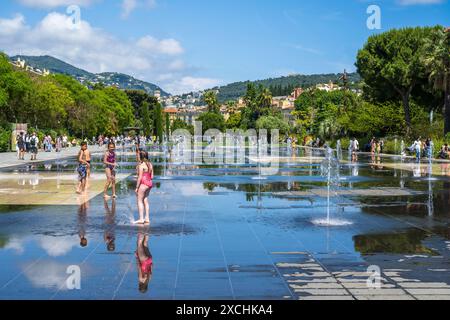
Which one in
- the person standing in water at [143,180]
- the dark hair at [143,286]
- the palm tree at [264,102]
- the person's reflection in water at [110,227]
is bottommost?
the dark hair at [143,286]

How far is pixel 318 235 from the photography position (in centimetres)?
1045

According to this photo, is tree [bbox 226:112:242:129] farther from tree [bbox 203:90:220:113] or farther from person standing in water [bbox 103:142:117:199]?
person standing in water [bbox 103:142:117:199]

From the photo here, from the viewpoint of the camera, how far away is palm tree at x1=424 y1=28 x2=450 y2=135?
154 ft

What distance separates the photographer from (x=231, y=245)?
30.8ft

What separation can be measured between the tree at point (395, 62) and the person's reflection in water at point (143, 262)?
50.3 m

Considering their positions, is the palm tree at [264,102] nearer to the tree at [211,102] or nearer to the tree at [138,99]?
the tree at [211,102]

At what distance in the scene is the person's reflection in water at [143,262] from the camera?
694 cm

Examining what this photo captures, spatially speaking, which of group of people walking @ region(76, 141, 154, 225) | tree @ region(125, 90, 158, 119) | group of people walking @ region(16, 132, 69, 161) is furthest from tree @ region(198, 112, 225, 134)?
group of people walking @ region(76, 141, 154, 225)

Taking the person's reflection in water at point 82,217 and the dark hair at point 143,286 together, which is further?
the person's reflection in water at point 82,217

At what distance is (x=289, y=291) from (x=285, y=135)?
4279 inches

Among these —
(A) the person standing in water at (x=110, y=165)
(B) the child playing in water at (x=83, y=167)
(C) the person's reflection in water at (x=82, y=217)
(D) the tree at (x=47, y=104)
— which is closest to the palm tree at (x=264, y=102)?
(D) the tree at (x=47, y=104)

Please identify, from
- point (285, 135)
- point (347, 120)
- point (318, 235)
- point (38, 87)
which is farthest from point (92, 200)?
point (285, 135)

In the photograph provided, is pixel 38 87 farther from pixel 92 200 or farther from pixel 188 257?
pixel 188 257

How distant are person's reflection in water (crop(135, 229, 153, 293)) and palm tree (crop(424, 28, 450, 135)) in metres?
41.8
